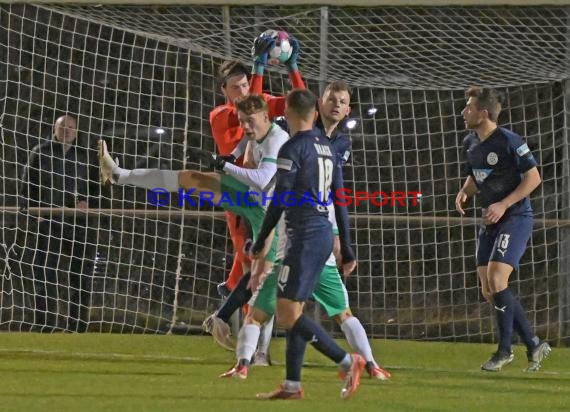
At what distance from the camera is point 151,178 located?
8.32 m

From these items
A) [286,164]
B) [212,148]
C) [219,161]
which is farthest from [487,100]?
[212,148]

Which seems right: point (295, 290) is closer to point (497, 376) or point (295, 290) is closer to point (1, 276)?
point (497, 376)

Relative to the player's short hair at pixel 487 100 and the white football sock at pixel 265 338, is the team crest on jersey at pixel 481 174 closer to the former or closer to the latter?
the player's short hair at pixel 487 100

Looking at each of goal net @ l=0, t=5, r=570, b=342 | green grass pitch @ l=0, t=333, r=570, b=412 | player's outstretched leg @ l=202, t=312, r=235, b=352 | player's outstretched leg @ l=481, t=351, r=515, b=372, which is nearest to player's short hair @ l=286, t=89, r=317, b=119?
green grass pitch @ l=0, t=333, r=570, b=412

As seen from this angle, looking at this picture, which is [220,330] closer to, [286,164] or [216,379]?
[216,379]

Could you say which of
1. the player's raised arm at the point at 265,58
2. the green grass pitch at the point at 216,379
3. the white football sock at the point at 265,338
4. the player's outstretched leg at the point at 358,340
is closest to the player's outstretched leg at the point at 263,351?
the white football sock at the point at 265,338

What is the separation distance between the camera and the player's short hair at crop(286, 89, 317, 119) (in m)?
6.79

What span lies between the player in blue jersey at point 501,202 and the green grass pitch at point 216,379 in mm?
262

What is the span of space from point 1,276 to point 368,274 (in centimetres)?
329

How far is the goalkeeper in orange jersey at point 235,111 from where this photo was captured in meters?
Result: 8.62

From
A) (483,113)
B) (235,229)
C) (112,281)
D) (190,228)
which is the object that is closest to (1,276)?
(112,281)

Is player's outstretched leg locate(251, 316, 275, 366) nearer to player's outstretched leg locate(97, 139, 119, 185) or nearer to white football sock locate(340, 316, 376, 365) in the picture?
white football sock locate(340, 316, 376, 365)

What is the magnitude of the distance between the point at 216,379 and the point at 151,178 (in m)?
1.29

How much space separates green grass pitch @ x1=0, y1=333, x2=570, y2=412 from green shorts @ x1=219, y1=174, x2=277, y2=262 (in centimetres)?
88
